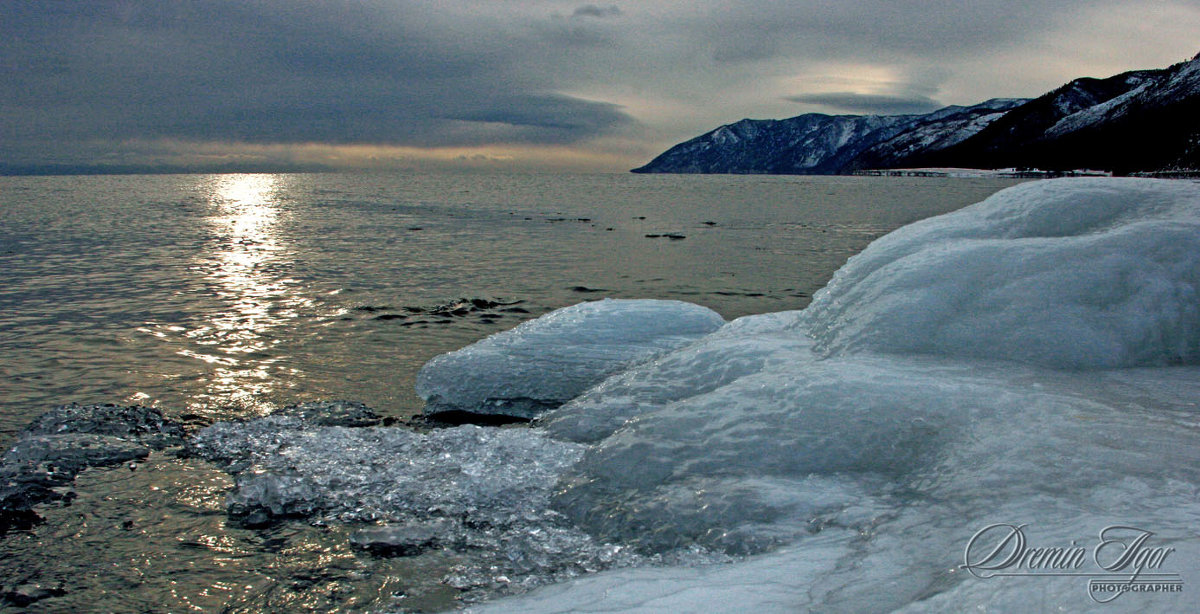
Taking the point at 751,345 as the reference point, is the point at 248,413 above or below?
below

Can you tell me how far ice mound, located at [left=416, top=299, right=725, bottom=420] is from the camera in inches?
378

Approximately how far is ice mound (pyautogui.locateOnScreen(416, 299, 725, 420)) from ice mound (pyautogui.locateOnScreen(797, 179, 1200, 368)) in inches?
121

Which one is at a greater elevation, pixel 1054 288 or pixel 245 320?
pixel 1054 288

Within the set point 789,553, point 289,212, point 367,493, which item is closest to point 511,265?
point 367,493

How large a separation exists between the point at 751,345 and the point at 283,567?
5.50m

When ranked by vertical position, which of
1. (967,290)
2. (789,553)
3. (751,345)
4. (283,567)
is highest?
(967,290)

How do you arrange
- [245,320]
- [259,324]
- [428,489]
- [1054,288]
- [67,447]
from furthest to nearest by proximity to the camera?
[245,320] < [259,324] < [67,447] < [1054,288] < [428,489]

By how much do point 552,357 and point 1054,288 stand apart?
636cm

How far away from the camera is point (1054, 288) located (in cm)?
692

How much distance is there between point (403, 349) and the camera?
12742 mm

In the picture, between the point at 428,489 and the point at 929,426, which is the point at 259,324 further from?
the point at 929,426

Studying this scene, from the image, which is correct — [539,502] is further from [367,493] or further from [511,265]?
[511,265]

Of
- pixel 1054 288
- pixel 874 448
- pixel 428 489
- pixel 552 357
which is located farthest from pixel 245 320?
pixel 1054 288

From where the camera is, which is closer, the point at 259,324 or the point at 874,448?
the point at 874,448
